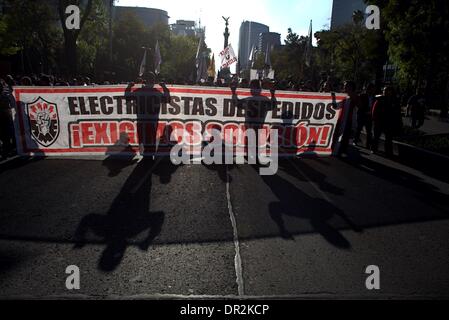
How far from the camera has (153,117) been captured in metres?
10.2

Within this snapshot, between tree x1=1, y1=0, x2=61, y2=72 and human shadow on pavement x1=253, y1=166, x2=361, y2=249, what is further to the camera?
tree x1=1, y1=0, x2=61, y2=72

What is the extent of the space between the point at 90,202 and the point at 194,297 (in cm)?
347

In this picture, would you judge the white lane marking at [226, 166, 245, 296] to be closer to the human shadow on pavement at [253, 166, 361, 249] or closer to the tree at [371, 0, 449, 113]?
the human shadow on pavement at [253, 166, 361, 249]

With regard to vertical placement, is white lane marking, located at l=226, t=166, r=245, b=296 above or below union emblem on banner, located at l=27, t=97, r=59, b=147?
below

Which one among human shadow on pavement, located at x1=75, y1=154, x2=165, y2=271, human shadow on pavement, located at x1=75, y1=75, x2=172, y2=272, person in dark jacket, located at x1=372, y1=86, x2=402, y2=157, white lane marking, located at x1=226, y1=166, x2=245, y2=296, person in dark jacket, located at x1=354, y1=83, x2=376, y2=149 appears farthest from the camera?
person in dark jacket, located at x1=354, y1=83, x2=376, y2=149

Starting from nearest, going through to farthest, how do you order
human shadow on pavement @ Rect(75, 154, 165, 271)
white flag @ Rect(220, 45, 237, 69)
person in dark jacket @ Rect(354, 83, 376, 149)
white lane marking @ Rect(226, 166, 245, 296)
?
white lane marking @ Rect(226, 166, 245, 296) → human shadow on pavement @ Rect(75, 154, 165, 271) → person in dark jacket @ Rect(354, 83, 376, 149) → white flag @ Rect(220, 45, 237, 69)

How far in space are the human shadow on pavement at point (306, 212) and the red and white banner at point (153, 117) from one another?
9.59 ft

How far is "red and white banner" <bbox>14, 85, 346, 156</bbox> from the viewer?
32.8 feet

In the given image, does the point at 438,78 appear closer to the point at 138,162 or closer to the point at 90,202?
the point at 138,162

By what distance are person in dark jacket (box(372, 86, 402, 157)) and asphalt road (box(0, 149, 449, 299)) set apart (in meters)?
2.96

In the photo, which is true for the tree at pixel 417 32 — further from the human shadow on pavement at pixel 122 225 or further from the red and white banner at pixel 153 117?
the human shadow on pavement at pixel 122 225

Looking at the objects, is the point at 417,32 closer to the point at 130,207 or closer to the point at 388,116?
the point at 388,116

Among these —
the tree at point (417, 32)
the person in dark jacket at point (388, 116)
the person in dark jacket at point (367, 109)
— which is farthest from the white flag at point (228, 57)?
the person in dark jacket at point (388, 116)

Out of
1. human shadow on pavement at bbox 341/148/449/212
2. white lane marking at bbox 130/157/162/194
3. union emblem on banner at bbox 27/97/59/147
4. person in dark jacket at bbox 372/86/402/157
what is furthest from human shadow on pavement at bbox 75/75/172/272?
person in dark jacket at bbox 372/86/402/157
